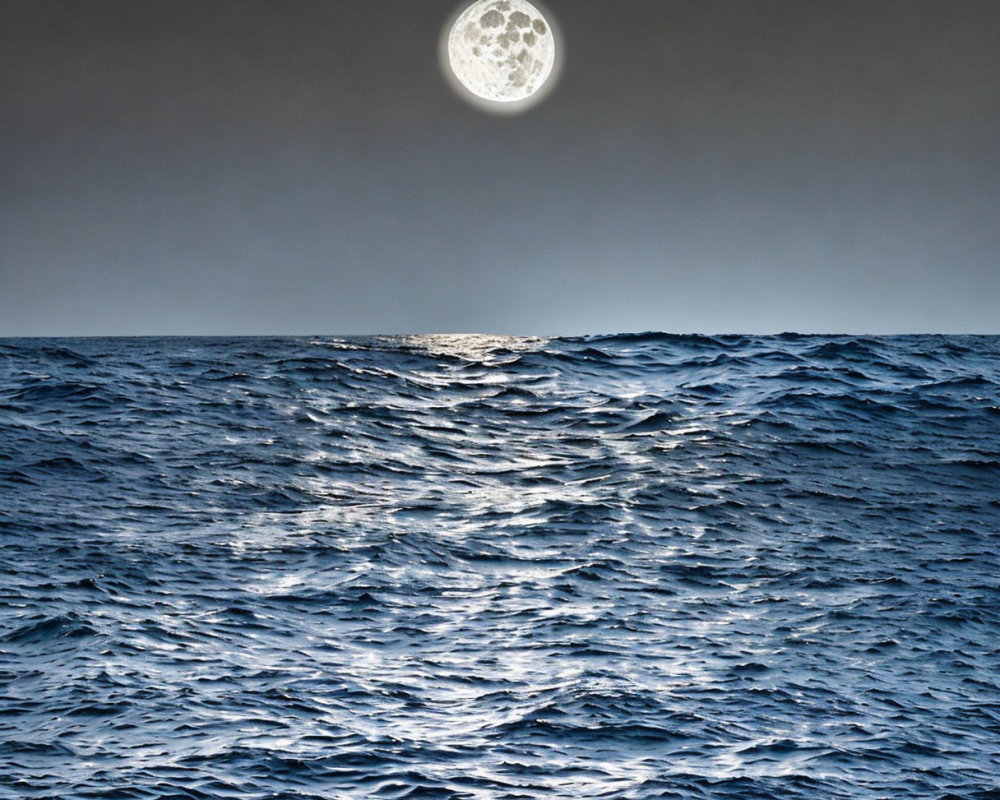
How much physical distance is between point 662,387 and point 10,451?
17.4m

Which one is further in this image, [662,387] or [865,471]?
[662,387]

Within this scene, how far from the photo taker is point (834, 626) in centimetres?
1731

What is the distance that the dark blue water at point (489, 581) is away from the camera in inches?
487

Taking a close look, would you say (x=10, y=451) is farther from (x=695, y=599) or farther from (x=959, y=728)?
(x=959, y=728)

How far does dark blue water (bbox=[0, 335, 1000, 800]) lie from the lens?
40.6ft

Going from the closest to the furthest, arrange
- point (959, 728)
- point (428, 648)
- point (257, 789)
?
point (257, 789) → point (959, 728) → point (428, 648)

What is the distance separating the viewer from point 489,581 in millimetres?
18422

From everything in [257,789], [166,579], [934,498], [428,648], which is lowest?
[257,789]

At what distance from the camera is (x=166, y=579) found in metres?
17.4

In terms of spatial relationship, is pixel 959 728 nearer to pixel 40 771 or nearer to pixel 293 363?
pixel 40 771

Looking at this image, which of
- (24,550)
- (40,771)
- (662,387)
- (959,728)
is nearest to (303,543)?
(24,550)

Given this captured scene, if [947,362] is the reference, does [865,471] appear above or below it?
below

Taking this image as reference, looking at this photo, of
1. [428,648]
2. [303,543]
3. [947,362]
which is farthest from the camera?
[947,362]

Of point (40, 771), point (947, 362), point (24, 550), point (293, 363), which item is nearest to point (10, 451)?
point (24, 550)
